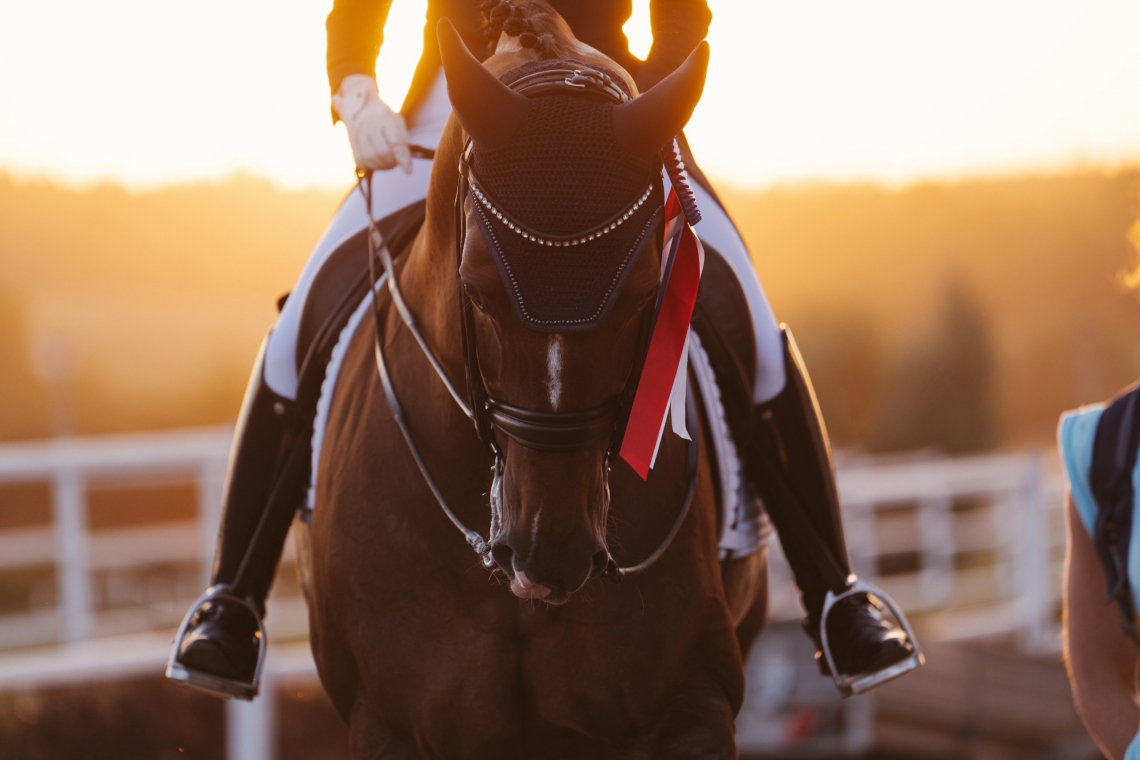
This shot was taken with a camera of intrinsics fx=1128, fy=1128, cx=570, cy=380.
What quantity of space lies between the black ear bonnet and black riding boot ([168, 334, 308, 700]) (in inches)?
50.8

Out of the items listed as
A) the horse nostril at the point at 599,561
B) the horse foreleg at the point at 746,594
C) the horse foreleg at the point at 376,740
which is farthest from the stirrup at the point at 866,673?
the horse nostril at the point at 599,561

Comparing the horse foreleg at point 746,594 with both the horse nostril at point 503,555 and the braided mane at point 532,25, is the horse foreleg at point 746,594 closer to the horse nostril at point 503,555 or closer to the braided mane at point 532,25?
the horse nostril at point 503,555

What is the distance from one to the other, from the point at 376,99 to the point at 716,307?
1044 mm

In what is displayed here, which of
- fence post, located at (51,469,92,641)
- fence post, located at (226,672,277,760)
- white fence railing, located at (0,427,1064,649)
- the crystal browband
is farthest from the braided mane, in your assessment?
fence post, located at (51,469,92,641)

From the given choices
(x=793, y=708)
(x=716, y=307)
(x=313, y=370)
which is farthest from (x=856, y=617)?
(x=793, y=708)

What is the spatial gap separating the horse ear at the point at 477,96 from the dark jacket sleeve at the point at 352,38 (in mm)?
885

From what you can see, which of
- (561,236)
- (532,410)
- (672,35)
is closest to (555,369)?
(532,410)

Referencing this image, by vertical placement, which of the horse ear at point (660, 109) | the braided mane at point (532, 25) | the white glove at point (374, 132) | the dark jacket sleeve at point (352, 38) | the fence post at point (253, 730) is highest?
the dark jacket sleeve at point (352, 38)

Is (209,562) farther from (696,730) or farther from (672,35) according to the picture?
(672,35)

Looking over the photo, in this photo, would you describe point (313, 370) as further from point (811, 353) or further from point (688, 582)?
point (811, 353)

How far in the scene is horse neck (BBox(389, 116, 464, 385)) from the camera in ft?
7.45

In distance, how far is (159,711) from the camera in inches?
274

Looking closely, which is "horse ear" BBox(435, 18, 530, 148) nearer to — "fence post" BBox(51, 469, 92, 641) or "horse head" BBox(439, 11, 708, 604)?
"horse head" BBox(439, 11, 708, 604)

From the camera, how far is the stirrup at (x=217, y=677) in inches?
120
